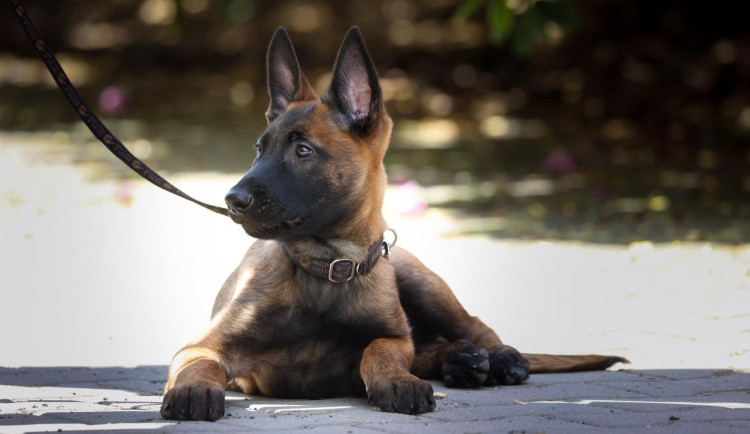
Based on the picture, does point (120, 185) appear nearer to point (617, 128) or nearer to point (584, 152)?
point (584, 152)

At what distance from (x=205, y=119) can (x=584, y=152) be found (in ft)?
17.5

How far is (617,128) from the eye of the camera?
1253cm

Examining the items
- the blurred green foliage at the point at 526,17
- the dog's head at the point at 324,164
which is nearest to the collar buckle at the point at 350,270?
the dog's head at the point at 324,164

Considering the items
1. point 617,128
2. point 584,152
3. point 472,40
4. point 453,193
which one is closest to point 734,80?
point 617,128

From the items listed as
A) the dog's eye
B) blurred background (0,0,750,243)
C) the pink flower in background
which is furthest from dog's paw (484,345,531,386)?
the pink flower in background

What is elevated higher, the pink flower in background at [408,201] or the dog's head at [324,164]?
the pink flower in background at [408,201]

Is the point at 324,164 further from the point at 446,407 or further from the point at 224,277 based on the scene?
the point at 224,277

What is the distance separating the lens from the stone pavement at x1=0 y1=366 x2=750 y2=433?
129 inches

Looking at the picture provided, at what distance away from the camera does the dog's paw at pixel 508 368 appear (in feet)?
13.9

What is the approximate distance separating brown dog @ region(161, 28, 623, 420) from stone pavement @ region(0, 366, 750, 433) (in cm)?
12

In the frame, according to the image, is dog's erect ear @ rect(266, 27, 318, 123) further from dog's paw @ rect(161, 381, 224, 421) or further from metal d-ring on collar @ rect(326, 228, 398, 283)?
dog's paw @ rect(161, 381, 224, 421)

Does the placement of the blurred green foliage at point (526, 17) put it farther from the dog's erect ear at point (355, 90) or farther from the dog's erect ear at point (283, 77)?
the dog's erect ear at point (355, 90)

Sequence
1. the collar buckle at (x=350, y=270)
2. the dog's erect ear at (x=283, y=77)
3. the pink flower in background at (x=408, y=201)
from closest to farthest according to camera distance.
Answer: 1. the collar buckle at (x=350, y=270)
2. the dog's erect ear at (x=283, y=77)
3. the pink flower in background at (x=408, y=201)

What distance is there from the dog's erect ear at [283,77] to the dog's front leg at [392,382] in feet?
3.77
